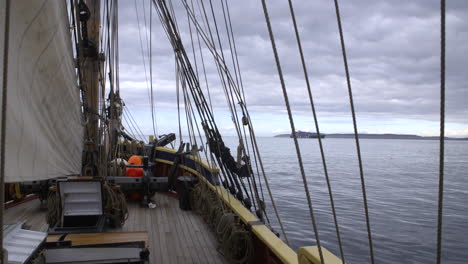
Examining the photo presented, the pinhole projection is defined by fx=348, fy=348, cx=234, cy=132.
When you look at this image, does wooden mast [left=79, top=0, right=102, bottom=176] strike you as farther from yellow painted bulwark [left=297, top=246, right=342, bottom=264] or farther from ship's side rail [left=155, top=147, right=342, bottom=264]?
yellow painted bulwark [left=297, top=246, right=342, bottom=264]

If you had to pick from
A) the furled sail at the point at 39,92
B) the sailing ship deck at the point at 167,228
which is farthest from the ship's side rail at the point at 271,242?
the furled sail at the point at 39,92

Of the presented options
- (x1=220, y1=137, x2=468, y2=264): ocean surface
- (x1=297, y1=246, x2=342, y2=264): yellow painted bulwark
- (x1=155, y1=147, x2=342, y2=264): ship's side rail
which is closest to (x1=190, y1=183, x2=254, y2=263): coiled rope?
(x1=155, y1=147, x2=342, y2=264): ship's side rail

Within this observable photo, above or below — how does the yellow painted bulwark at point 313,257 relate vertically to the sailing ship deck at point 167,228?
above

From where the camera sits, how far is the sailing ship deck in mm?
3973

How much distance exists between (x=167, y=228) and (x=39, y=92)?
11.1 feet

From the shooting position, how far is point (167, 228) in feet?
16.3

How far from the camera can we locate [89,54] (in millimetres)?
4047

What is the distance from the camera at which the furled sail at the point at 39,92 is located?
1.65 metres

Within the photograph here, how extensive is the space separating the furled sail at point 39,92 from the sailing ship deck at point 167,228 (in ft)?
4.92

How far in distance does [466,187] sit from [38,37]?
62.4ft

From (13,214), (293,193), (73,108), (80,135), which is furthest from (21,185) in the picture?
(293,193)

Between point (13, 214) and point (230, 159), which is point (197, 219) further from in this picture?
point (13, 214)

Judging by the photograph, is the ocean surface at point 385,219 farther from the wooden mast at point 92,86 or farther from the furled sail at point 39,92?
the furled sail at point 39,92

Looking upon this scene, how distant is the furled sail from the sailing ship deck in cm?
150
